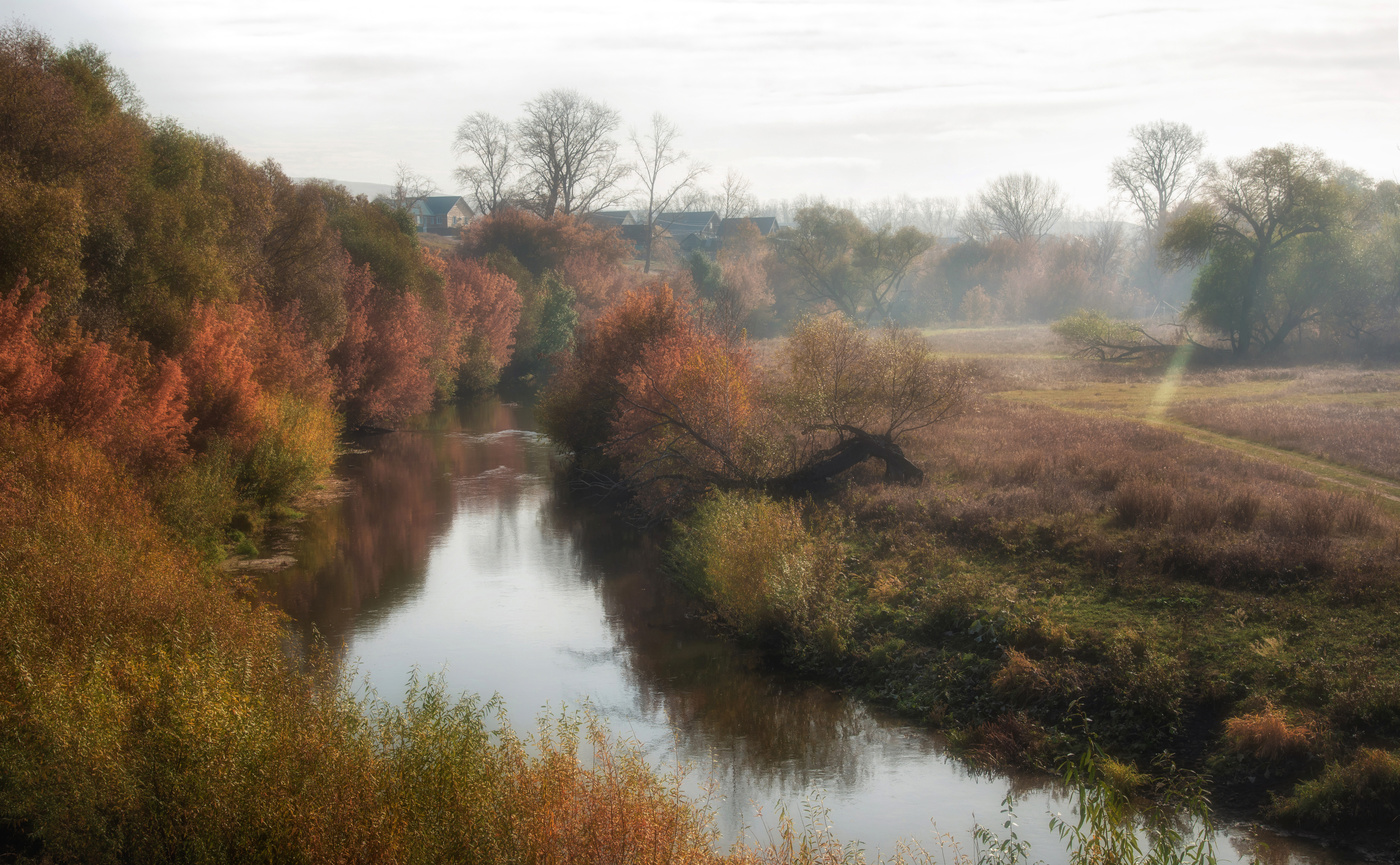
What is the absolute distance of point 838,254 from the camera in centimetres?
8138

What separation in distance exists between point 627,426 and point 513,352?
103 feet

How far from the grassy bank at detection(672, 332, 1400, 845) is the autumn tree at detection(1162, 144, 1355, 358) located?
23.0 meters

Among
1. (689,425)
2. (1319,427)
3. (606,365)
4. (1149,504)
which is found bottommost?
(1149,504)

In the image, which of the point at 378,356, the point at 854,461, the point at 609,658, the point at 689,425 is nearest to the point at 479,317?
the point at 378,356

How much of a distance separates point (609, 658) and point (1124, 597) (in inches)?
371

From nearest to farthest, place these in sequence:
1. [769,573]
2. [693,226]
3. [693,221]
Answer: [769,573]
[693,226]
[693,221]

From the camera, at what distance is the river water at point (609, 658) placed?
480 inches

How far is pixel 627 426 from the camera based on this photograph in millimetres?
28062

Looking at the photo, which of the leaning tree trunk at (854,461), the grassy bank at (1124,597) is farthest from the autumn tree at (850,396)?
the grassy bank at (1124,597)

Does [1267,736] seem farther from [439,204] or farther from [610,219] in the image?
[439,204]

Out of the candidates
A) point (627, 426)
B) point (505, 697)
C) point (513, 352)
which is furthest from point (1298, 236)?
point (505, 697)

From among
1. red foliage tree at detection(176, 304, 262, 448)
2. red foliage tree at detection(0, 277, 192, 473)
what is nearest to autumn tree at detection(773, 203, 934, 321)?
red foliage tree at detection(176, 304, 262, 448)

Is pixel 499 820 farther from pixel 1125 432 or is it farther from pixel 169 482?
pixel 1125 432

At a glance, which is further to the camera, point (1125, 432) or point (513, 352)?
point (513, 352)
